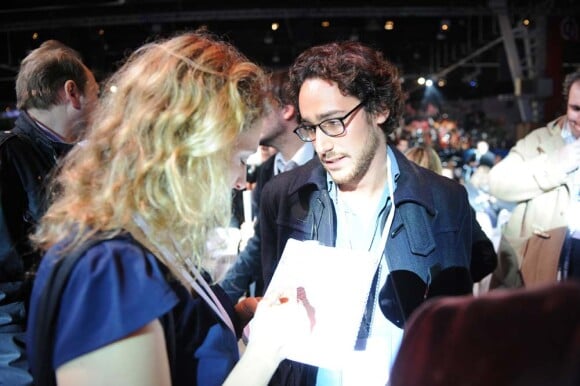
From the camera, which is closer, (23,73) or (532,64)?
(23,73)

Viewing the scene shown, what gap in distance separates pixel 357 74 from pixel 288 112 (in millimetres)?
1058

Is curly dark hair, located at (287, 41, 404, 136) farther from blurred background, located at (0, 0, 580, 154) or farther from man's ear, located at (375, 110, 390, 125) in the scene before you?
blurred background, located at (0, 0, 580, 154)

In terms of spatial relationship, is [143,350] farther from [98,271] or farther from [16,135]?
[16,135]

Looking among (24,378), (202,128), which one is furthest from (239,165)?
(24,378)

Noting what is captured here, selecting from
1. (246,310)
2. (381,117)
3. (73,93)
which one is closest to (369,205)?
(381,117)

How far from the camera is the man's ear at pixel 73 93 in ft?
8.74

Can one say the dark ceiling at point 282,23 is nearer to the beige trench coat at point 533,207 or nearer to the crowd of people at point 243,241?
the beige trench coat at point 533,207

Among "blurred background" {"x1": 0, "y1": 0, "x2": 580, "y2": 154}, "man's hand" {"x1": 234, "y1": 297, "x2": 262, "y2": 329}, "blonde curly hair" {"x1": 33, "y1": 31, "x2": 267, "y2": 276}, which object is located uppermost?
"blurred background" {"x1": 0, "y1": 0, "x2": 580, "y2": 154}

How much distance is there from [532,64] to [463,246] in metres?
11.7

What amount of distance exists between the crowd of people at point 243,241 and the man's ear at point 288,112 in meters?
0.04

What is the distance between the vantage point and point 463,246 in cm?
198

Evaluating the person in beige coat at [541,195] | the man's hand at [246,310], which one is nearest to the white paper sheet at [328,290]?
the man's hand at [246,310]

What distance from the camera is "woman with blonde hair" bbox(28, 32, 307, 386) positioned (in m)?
0.96

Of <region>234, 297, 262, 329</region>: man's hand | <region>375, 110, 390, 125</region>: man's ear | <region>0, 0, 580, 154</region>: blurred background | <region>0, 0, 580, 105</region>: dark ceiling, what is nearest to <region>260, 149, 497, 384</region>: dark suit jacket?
<region>375, 110, 390, 125</region>: man's ear
